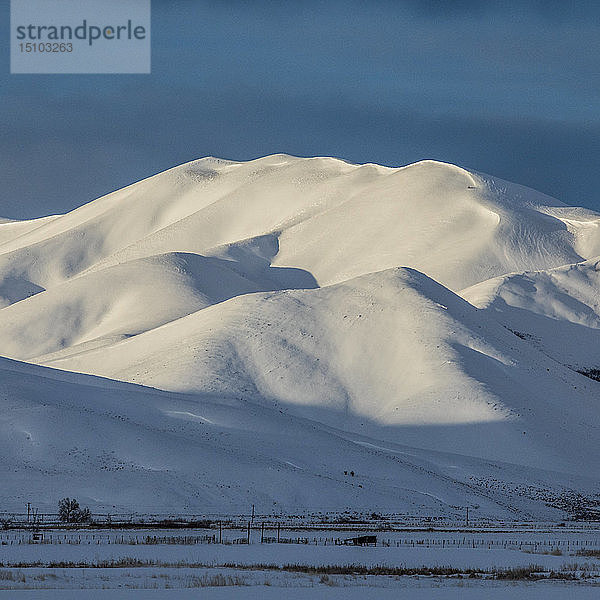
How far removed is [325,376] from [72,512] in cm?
5537

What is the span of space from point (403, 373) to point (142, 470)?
46609 mm

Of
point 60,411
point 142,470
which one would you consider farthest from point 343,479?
point 60,411

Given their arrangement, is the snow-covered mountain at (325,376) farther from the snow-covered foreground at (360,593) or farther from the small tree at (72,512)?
the snow-covered foreground at (360,593)

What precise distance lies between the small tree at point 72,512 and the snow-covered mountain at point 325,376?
10.1 ft

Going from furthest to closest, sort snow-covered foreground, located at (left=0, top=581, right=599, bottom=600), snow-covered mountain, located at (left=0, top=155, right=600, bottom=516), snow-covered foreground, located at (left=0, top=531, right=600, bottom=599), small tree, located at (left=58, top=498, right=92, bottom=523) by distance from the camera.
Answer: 1. snow-covered mountain, located at (left=0, top=155, right=600, bottom=516)
2. small tree, located at (left=58, top=498, right=92, bottom=523)
3. snow-covered foreground, located at (left=0, top=531, right=600, bottom=599)
4. snow-covered foreground, located at (left=0, top=581, right=599, bottom=600)

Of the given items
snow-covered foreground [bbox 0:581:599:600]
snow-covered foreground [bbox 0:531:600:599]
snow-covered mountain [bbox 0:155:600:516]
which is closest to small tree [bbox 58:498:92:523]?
snow-covered mountain [bbox 0:155:600:516]

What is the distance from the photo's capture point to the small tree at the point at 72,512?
5309cm

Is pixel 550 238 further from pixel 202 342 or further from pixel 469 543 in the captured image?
pixel 469 543

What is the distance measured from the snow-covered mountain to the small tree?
3.08 meters

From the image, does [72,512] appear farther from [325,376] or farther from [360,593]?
[325,376]

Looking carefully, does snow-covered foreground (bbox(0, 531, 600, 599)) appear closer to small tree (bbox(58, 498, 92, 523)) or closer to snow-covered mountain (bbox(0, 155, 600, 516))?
small tree (bbox(58, 498, 92, 523))

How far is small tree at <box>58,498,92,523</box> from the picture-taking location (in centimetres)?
5309

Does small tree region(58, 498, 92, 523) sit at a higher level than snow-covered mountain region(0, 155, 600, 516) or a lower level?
lower

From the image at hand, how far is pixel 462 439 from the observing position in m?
95.8
